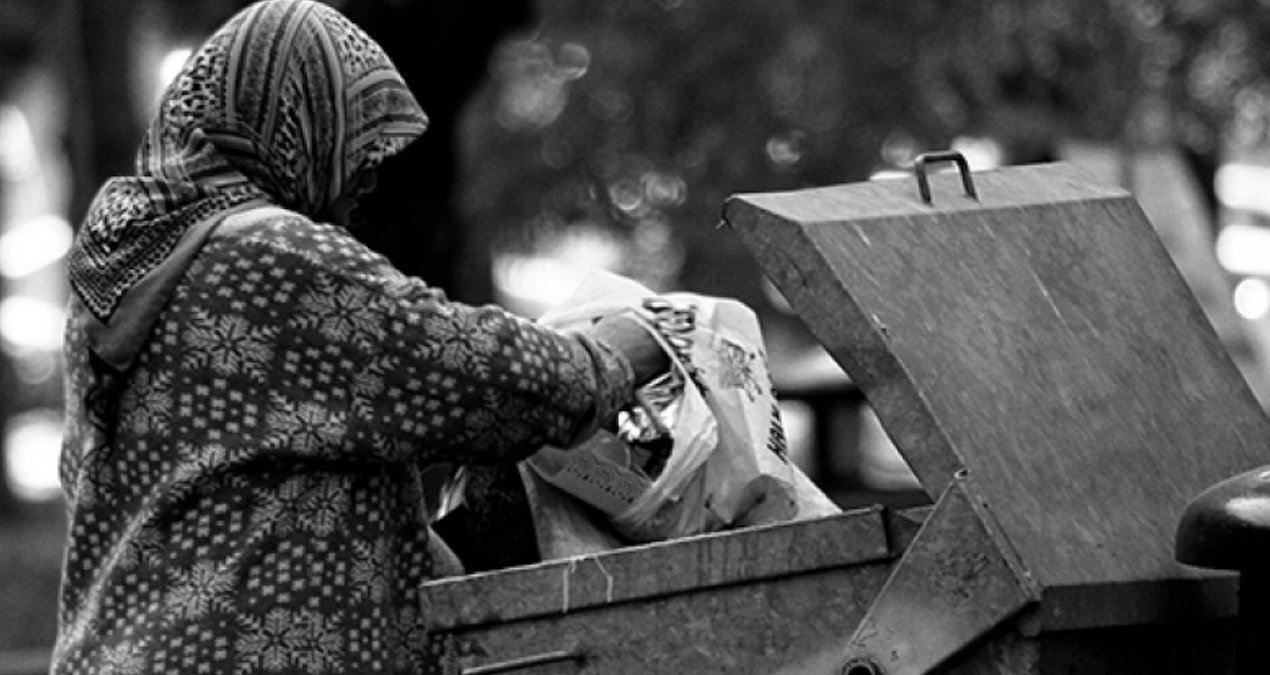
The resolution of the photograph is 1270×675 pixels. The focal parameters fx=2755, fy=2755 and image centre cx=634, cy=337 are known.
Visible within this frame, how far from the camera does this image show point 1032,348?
3.47m

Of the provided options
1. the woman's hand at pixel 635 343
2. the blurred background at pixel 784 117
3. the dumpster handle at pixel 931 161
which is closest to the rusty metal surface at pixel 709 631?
the woman's hand at pixel 635 343

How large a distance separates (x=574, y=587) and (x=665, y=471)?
35 cm

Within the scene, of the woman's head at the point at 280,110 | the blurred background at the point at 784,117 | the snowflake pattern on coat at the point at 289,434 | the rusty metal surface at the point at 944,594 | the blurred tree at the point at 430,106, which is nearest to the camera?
the rusty metal surface at the point at 944,594

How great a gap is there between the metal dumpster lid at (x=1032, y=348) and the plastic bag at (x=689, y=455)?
346mm

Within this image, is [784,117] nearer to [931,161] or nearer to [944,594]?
[931,161]

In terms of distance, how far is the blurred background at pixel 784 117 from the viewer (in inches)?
479

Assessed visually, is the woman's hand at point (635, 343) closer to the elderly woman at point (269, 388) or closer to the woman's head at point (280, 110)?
the elderly woman at point (269, 388)

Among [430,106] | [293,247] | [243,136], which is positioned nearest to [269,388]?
[293,247]

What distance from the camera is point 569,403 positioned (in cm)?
350

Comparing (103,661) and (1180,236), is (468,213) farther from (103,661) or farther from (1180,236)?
(103,661)

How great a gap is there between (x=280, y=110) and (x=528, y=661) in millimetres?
765

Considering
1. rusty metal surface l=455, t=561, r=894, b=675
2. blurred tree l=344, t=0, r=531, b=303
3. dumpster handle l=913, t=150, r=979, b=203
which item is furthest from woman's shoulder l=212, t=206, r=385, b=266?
blurred tree l=344, t=0, r=531, b=303

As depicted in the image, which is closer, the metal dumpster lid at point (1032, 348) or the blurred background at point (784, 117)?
the metal dumpster lid at point (1032, 348)

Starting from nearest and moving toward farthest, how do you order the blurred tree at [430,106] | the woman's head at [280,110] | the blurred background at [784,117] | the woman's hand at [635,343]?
1. the woman's head at [280,110]
2. the woman's hand at [635,343]
3. the blurred tree at [430,106]
4. the blurred background at [784,117]
